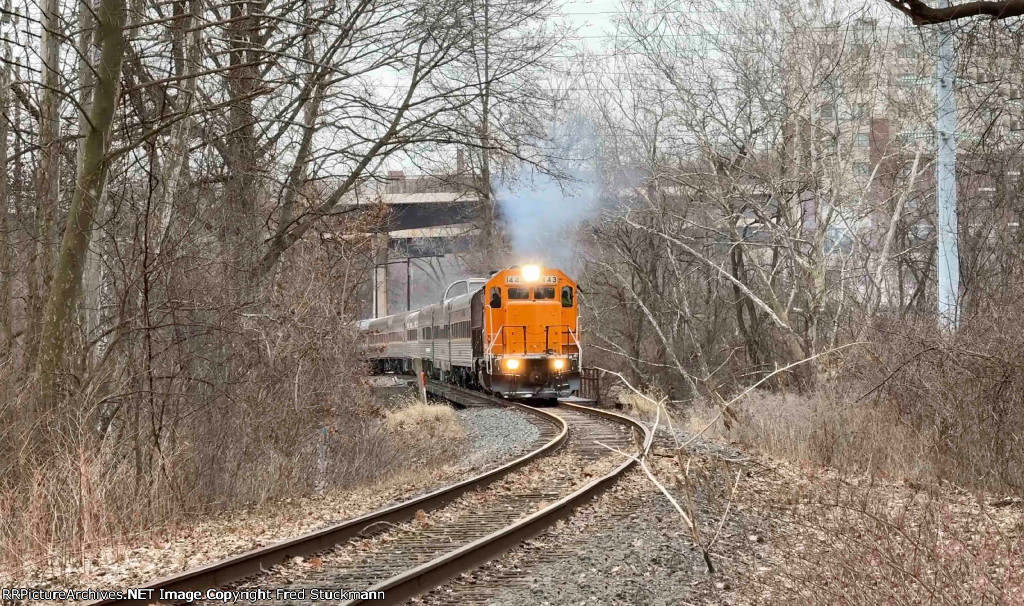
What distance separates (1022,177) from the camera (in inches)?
643

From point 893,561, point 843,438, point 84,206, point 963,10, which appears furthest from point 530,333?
point 893,561

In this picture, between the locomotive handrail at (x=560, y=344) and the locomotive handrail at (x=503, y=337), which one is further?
the locomotive handrail at (x=560, y=344)

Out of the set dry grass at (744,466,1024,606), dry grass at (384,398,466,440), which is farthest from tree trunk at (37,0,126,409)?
dry grass at (384,398,466,440)

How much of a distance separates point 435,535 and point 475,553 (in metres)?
1.31

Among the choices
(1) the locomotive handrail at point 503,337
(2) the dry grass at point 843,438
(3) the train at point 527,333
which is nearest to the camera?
(2) the dry grass at point 843,438

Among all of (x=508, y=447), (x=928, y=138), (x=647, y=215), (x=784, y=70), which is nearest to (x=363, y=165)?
(x=508, y=447)

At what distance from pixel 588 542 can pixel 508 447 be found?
7430 millimetres

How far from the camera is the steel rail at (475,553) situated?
641 centimetres

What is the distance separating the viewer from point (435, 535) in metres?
8.78

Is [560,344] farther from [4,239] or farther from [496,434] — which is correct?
[4,239]

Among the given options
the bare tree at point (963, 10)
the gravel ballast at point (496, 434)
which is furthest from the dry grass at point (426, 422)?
the bare tree at point (963, 10)

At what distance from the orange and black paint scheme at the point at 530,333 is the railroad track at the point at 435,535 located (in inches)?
→ 394

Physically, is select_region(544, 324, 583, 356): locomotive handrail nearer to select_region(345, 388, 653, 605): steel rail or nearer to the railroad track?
the railroad track

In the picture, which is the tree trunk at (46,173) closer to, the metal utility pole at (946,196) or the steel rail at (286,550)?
the steel rail at (286,550)
